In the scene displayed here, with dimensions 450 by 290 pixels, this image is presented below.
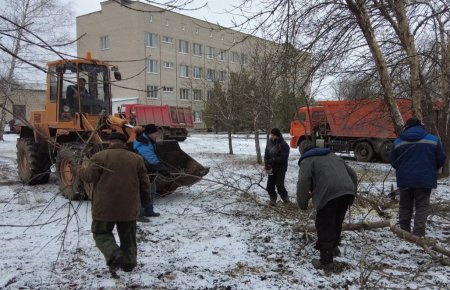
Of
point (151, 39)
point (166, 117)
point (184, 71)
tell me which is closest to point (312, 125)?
point (166, 117)

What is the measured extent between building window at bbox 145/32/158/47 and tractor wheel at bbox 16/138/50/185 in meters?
34.9

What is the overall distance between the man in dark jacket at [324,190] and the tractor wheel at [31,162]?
285 inches

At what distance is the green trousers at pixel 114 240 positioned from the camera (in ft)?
15.0

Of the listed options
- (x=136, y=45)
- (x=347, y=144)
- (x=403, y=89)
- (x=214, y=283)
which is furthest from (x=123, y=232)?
(x=136, y=45)

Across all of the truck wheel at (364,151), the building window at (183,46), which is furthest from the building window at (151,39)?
the truck wheel at (364,151)

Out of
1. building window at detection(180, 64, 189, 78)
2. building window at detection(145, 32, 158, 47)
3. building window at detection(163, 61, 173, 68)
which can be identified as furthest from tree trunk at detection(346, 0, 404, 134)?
building window at detection(180, 64, 189, 78)

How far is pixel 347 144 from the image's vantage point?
1866 centimetres

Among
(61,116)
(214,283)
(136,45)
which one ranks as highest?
(136,45)

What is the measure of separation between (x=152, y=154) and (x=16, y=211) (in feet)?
8.58

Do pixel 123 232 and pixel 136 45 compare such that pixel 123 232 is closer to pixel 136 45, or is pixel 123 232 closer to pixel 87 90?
pixel 87 90

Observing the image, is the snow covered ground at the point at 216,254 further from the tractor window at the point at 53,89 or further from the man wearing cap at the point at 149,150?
the tractor window at the point at 53,89

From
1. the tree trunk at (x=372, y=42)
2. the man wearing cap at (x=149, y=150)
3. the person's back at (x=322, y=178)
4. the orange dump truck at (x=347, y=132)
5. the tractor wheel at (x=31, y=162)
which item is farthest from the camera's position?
the orange dump truck at (x=347, y=132)

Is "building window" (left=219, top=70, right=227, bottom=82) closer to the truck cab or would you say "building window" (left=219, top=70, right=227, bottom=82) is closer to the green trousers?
the truck cab

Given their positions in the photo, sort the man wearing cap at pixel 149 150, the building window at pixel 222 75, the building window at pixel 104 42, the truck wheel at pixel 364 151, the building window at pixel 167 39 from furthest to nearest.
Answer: the building window at pixel 167 39 < the building window at pixel 104 42 < the building window at pixel 222 75 < the truck wheel at pixel 364 151 < the man wearing cap at pixel 149 150
